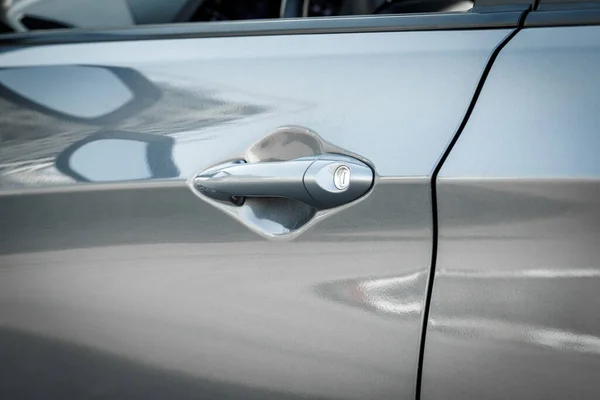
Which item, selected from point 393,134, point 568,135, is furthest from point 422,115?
point 568,135

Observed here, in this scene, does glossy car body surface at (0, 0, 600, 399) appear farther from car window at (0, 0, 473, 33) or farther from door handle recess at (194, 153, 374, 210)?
car window at (0, 0, 473, 33)

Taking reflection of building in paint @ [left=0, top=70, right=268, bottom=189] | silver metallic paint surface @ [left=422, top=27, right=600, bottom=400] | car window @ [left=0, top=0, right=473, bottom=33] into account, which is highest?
car window @ [left=0, top=0, right=473, bottom=33]

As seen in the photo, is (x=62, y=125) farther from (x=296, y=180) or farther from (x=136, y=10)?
(x=136, y=10)

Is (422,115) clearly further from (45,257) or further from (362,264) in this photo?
(45,257)

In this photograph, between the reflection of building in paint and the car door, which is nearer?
the car door

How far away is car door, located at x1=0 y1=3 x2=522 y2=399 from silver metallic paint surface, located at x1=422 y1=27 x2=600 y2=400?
0.04 meters

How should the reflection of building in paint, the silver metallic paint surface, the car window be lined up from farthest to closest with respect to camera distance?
1. the car window
2. the reflection of building in paint
3. the silver metallic paint surface

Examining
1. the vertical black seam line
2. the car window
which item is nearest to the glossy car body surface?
the vertical black seam line

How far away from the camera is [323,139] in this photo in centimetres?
131

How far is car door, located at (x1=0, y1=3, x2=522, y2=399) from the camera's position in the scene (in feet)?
4.14

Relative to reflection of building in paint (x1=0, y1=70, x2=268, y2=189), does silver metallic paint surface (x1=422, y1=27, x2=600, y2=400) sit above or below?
below

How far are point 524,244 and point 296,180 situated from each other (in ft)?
1.05

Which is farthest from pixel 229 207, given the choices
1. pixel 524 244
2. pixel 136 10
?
pixel 136 10

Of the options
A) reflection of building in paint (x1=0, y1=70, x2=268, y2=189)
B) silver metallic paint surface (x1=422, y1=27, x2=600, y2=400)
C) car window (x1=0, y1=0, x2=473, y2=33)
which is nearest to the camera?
silver metallic paint surface (x1=422, y1=27, x2=600, y2=400)
